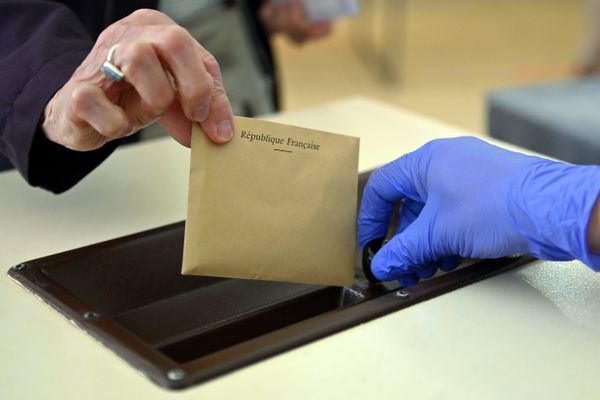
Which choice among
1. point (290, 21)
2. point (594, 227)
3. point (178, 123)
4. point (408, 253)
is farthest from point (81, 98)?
point (290, 21)

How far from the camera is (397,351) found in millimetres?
652

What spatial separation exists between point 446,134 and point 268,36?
1.66 feet

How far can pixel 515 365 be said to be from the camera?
0.64 meters

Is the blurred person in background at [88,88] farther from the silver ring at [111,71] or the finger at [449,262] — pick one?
the finger at [449,262]

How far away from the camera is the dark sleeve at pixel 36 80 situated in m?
0.86

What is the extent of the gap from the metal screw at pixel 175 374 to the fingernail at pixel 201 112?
0.23 meters

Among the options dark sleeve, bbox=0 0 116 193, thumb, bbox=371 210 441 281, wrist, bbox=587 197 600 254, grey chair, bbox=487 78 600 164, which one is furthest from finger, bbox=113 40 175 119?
grey chair, bbox=487 78 600 164

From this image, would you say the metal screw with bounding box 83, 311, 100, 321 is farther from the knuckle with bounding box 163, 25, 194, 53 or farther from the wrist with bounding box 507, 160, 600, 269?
the wrist with bounding box 507, 160, 600, 269

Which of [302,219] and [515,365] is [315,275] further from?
[515,365]

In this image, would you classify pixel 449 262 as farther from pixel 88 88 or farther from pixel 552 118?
pixel 552 118

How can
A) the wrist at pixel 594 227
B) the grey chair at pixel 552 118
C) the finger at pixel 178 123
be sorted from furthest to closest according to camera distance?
the grey chair at pixel 552 118, the finger at pixel 178 123, the wrist at pixel 594 227

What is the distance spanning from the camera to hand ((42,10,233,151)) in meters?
0.71

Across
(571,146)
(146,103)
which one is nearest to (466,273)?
(146,103)

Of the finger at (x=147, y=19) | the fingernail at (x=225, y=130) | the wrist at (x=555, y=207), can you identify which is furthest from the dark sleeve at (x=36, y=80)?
the wrist at (x=555, y=207)
